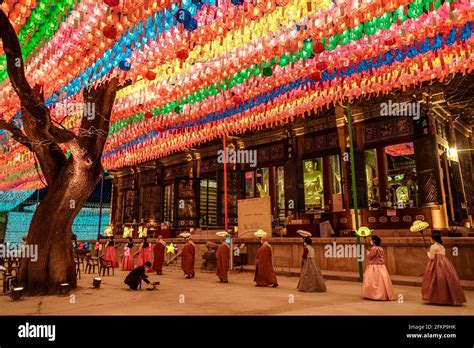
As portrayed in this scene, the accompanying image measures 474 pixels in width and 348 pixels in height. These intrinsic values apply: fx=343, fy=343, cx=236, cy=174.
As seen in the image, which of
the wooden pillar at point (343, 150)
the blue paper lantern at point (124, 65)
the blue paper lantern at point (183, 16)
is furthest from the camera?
the wooden pillar at point (343, 150)

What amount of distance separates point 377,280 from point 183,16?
6.58 meters

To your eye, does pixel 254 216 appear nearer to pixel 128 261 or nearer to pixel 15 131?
pixel 128 261

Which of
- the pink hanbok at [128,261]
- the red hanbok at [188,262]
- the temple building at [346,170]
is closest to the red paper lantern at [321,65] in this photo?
the temple building at [346,170]

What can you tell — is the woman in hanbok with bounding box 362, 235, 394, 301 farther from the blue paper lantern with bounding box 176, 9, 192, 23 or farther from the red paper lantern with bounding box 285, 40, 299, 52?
the blue paper lantern with bounding box 176, 9, 192, 23

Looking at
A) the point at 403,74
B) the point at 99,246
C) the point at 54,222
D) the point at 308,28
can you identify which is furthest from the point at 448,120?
the point at 99,246

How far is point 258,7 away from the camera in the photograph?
214 inches

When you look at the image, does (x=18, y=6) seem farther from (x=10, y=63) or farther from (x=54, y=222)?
(x=54, y=222)

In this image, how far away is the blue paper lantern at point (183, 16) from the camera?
525cm

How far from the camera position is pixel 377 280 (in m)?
7.55

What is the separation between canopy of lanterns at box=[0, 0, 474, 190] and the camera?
18.3 feet

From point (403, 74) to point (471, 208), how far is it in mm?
10467

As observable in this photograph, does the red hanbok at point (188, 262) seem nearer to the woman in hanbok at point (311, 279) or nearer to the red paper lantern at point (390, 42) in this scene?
the woman in hanbok at point (311, 279)

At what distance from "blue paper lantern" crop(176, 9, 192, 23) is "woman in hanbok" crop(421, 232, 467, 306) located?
250 inches

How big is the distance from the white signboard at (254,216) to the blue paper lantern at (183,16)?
834 cm
